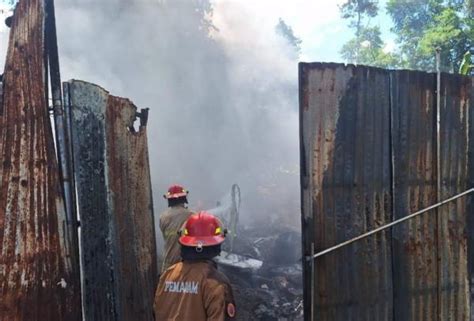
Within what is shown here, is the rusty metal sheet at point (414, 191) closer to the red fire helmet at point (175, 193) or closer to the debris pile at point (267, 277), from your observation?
the red fire helmet at point (175, 193)

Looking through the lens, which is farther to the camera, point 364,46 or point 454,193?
point 364,46

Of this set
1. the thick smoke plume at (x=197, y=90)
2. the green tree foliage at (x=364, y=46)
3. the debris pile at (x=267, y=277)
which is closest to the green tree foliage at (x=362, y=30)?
the green tree foliage at (x=364, y=46)

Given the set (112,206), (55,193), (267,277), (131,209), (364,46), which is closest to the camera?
(55,193)

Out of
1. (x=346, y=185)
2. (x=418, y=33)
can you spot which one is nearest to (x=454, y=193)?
(x=346, y=185)

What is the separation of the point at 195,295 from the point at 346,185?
3.93 ft

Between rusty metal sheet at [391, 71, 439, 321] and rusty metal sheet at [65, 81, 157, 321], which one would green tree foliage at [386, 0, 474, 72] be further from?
rusty metal sheet at [65, 81, 157, 321]

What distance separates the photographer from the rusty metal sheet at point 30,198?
2.71 meters

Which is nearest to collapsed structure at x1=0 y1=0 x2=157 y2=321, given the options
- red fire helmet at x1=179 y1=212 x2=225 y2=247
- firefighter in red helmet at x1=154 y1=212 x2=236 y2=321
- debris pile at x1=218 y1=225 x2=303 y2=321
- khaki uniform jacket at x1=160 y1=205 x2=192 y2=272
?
firefighter in red helmet at x1=154 y1=212 x2=236 y2=321

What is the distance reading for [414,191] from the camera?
312 centimetres

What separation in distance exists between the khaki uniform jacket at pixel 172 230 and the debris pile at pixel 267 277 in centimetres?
213

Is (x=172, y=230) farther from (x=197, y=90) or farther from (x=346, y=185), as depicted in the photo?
(x=197, y=90)

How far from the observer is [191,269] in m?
2.59

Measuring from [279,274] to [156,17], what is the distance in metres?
17.2

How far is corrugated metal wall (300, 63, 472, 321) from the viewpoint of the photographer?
2.86 m
